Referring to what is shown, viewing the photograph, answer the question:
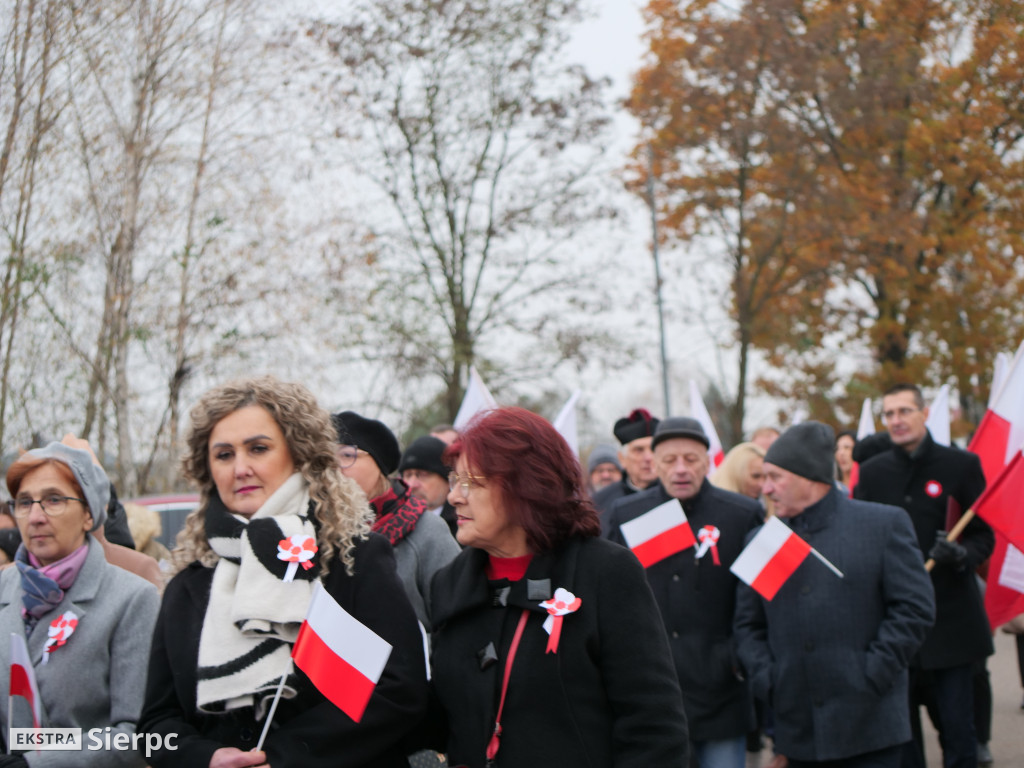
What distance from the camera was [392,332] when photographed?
1773cm

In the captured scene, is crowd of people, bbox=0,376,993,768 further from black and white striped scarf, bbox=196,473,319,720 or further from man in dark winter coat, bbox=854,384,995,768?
man in dark winter coat, bbox=854,384,995,768

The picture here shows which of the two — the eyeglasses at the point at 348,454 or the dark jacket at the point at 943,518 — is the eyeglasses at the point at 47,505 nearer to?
the eyeglasses at the point at 348,454

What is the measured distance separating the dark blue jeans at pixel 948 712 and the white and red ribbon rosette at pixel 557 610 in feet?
13.9

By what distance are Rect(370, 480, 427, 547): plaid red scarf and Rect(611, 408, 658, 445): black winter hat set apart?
306cm

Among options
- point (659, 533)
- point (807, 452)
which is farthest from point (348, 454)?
point (807, 452)

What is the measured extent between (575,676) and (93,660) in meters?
1.96

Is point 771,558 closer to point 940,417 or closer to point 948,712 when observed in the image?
point 948,712

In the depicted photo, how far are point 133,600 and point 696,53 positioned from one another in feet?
60.0

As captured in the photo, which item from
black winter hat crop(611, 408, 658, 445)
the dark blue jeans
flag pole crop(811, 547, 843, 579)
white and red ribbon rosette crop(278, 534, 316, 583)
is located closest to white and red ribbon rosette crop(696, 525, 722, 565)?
flag pole crop(811, 547, 843, 579)

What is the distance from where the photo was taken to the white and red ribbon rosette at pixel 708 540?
5172mm

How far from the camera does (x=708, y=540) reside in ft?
Result: 17.1

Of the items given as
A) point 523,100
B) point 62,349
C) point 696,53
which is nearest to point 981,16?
point 696,53

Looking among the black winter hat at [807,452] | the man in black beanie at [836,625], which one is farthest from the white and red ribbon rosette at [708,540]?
the black winter hat at [807,452]

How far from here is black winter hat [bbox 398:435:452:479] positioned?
6.04 metres
